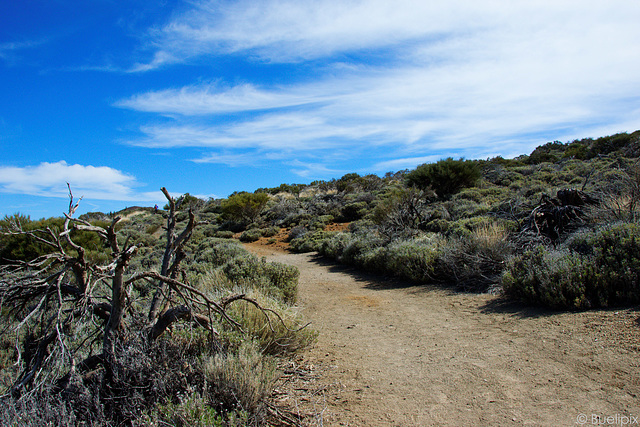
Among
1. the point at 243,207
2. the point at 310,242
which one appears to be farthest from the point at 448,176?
the point at 243,207

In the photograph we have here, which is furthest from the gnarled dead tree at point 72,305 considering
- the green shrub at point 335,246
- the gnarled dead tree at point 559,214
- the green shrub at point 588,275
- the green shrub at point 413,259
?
the green shrub at point 335,246

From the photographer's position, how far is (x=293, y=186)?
46844 millimetres

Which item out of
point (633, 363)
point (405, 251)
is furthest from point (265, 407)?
point (405, 251)

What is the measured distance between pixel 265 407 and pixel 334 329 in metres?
2.80

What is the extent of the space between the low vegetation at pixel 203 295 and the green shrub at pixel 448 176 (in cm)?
763

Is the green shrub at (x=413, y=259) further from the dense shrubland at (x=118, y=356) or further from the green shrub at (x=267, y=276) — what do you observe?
the dense shrubland at (x=118, y=356)

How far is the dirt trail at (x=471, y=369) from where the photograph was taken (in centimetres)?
297

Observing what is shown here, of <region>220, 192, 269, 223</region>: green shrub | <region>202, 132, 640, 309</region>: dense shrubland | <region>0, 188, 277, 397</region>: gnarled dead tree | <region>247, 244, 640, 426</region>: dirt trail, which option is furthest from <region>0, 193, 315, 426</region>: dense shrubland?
<region>220, 192, 269, 223</region>: green shrub

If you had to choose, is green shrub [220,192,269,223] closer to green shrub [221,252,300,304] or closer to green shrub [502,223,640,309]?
green shrub [221,252,300,304]

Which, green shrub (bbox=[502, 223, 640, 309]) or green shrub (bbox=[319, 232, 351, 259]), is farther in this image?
green shrub (bbox=[319, 232, 351, 259])

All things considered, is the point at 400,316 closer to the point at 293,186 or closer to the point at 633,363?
the point at 633,363

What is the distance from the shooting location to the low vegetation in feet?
8.14

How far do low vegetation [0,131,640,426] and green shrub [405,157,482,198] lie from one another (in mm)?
7627

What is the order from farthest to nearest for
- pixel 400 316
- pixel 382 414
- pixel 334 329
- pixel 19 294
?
pixel 400 316 → pixel 334 329 → pixel 382 414 → pixel 19 294
